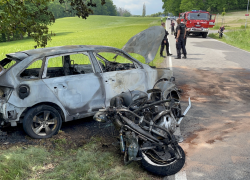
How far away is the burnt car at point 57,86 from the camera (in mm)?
4938

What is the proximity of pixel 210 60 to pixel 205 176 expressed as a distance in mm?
12289

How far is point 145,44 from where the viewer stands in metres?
8.97

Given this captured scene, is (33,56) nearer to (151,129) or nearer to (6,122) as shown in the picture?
(6,122)

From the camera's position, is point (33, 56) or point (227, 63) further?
point (227, 63)

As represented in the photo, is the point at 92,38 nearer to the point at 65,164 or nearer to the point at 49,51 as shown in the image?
the point at 49,51

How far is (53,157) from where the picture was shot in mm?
4598

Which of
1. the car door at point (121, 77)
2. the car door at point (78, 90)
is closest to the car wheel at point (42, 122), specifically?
the car door at point (78, 90)

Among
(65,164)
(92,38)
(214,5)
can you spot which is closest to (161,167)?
(65,164)

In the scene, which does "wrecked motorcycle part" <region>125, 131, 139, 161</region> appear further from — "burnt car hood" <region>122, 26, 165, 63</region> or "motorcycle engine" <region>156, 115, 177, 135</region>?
"burnt car hood" <region>122, 26, 165, 63</region>

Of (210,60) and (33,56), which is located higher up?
(33,56)

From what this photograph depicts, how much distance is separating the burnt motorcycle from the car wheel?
1226 millimetres

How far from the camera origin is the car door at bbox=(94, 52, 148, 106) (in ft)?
19.3

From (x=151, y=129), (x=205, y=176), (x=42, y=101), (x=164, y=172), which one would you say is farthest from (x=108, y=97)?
(x=205, y=176)

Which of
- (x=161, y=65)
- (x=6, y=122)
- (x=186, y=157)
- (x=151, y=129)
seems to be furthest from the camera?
(x=161, y=65)
